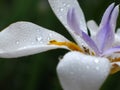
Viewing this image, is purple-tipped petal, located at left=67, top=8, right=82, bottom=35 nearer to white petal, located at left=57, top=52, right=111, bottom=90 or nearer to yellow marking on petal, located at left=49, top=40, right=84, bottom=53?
yellow marking on petal, located at left=49, top=40, right=84, bottom=53

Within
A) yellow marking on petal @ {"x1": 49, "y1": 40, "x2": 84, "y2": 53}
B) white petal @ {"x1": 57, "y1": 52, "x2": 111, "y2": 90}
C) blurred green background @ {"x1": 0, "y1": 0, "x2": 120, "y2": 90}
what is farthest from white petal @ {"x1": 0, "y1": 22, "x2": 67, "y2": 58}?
blurred green background @ {"x1": 0, "y1": 0, "x2": 120, "y2": 90}

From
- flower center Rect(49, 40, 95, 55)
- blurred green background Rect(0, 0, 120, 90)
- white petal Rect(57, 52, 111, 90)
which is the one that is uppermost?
white petal Rect(57, 52, 111, 90)

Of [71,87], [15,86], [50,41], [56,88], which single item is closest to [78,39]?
[50,41]

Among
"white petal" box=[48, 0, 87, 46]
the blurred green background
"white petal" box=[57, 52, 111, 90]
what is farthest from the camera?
the blurred green background

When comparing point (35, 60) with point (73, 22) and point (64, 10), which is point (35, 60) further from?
point (73, 22)

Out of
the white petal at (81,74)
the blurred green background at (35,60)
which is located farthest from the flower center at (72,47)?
the blurred green background at (35,60)

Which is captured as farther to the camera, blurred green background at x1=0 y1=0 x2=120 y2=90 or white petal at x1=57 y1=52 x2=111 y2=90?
blurred green background at x1=0 y1=0 x2=120 y2=90
